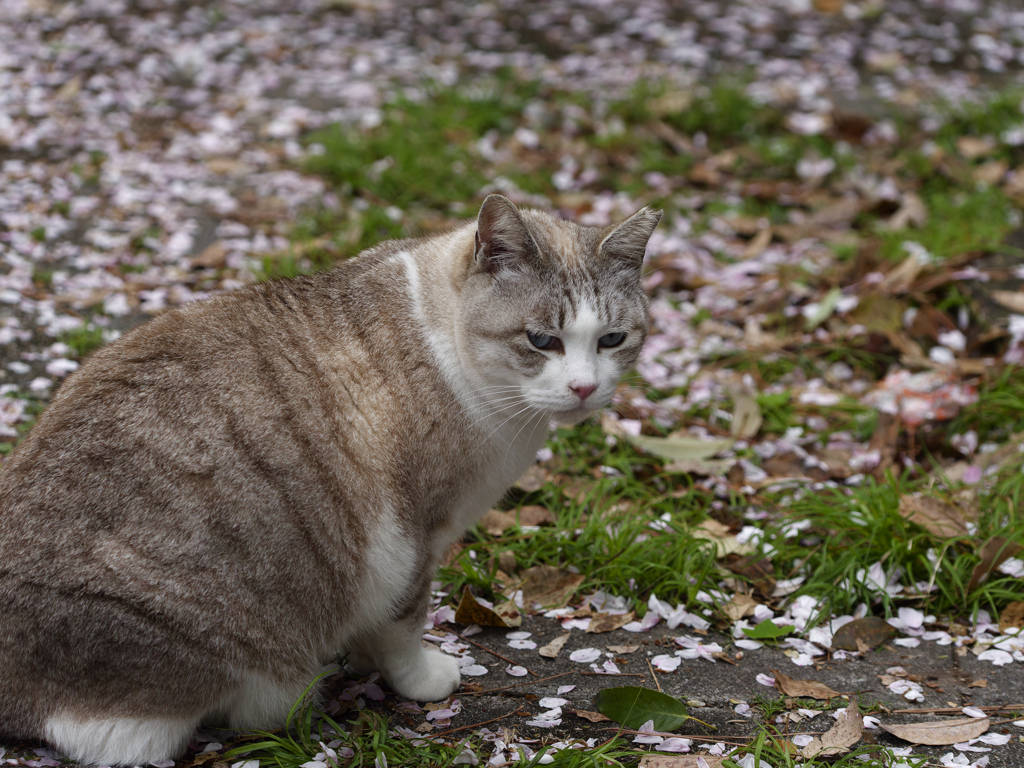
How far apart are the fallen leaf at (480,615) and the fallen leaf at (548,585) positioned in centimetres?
19

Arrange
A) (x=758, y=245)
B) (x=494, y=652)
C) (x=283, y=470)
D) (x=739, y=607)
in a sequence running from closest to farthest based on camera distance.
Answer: (x=283, y=470) < (x=494, y=652) < (x=739, y=607) < (x=758, y=245)

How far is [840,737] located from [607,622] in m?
0.99

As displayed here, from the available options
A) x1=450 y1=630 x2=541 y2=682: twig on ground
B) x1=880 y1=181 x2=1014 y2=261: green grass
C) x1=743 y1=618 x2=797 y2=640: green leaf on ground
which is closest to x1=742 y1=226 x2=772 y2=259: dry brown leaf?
x1=880 y1=181 x2=1014 y2=261: green grass

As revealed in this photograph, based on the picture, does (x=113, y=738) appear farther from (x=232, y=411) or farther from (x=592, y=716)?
(x=592, y=716)

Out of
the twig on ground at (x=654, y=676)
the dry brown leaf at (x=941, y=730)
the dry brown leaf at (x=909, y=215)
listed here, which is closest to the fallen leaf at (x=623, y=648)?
the twig on ground at (x=654, y=676)

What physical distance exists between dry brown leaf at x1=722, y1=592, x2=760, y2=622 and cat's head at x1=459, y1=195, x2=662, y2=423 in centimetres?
116

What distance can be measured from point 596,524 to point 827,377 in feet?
6.96

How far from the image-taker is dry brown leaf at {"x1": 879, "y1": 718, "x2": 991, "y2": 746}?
292 cm

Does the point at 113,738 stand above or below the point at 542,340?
below

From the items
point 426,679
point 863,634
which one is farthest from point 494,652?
point 863,634

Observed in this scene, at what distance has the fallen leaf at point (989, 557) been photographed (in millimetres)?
3568

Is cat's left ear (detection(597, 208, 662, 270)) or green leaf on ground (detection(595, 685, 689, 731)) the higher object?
cat's left ear (detection(597, 208, 662, 270))

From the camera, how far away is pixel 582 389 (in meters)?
2.92

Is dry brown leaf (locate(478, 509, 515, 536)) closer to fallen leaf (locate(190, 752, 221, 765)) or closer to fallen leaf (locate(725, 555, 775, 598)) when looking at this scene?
fallen leaf (locate(725, 555, 775, 598))
